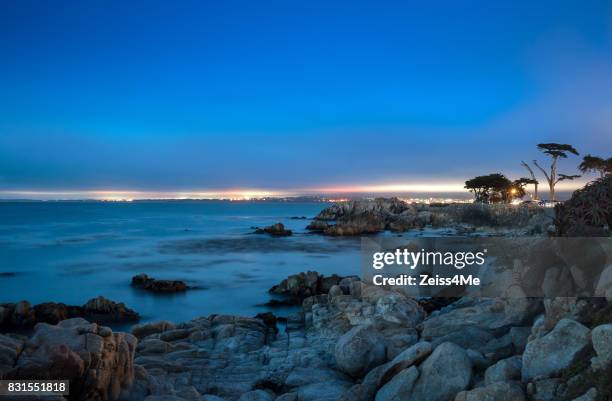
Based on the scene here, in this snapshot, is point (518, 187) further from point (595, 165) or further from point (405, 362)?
point (405, 362)

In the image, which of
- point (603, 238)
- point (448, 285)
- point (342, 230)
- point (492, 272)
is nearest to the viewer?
point (603, 238)

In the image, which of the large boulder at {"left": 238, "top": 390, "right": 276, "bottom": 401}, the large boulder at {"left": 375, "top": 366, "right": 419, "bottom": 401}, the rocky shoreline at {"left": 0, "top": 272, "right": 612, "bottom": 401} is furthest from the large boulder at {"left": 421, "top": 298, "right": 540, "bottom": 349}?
the large boulder at {"left": 238, "top": 390, "right": 276, "bottom": 401}

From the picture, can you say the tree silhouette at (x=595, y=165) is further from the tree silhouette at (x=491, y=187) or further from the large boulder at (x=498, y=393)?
the large boulder at (x=498, y=393)

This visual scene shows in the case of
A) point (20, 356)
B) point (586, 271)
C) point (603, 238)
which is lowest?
point (20, 356)

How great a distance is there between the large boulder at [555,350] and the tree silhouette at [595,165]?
72547mm

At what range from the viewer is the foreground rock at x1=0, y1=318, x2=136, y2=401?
8438 millimetres

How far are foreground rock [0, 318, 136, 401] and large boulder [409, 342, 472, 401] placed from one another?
241 inches

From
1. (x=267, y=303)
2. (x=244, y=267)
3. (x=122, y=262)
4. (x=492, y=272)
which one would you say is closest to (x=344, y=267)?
(x=244, y=267)

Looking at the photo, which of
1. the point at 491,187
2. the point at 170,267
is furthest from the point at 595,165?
the point at 170,267

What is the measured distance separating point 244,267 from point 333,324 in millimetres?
25363

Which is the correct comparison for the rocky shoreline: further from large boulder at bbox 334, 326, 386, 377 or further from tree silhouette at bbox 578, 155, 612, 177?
tree silhouette at bbox 578, 155, 612, 177

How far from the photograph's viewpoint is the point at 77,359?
866 centimetres

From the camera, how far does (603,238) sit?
1016 cm

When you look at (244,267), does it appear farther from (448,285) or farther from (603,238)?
(603,238)
